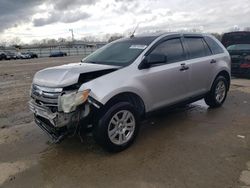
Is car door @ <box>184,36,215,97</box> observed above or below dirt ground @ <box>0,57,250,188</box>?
above

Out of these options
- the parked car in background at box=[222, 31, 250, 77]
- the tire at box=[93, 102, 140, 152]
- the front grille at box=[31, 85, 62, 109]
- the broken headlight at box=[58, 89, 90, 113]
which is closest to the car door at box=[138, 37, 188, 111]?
the tire at box=[93, 102, 140, 152]

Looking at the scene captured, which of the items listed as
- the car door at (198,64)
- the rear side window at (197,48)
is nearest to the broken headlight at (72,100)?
the car door at (198,64)

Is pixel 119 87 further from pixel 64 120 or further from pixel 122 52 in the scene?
pixel 122 52

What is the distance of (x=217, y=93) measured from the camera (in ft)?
22.2

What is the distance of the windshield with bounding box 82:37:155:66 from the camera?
4945mm

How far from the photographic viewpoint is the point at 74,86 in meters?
4.25

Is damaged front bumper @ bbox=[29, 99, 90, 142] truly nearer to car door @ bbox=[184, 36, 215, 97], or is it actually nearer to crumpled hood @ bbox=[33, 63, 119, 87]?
crumpled hood @ bbox=[33, 63, 119, 87]

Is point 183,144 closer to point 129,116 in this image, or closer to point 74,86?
point 129,116

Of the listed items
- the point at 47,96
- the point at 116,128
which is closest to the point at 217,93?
the point at 116,128

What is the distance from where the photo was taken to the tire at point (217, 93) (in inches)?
258

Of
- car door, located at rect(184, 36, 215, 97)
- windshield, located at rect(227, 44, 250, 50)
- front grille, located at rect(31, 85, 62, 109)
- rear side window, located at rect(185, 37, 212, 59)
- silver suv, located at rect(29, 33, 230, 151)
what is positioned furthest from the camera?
windshield, located at rect(227, 44, 250, 50)

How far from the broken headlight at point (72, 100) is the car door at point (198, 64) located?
2.47m

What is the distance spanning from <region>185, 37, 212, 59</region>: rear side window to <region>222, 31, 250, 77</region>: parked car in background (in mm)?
5342

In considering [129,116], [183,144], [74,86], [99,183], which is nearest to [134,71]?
[129,116]
